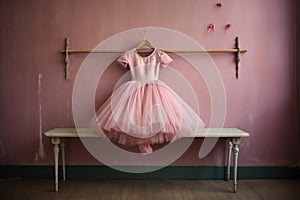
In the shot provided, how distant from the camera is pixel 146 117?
2711 millimetres

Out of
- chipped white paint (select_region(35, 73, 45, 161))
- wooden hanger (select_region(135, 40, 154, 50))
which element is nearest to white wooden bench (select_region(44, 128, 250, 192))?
chipped white paint (select_region(35, 73, 45, 161))

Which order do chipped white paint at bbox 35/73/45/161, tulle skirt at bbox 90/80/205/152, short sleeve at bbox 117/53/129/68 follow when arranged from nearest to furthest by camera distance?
tulle skirt at bbox 90/80/205/152 < short sleeve at bbox 117/53/129/68 < chipped white paint at bbox 35/73/45/161

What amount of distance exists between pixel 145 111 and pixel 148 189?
2.17 feet

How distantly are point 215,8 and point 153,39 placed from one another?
0.64m

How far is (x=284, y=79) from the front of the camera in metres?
3.14

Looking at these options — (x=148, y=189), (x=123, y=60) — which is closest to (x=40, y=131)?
(x=123, y=60)

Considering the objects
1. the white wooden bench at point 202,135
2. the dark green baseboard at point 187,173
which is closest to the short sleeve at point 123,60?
the white wooden bench at point 202,135

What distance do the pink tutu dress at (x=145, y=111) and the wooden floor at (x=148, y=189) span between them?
0.36 meters

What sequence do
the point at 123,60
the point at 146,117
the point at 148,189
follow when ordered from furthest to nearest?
1. the point at 123,60
2. the point at 148,189
3. the point at 146,117

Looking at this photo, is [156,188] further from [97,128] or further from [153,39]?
[153,39]

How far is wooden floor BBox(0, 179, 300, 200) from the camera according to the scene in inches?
105

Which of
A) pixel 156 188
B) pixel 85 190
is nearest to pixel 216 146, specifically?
pixel 156 188

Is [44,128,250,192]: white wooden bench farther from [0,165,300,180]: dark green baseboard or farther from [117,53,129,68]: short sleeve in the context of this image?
[117,53,129,68]: short sleeve

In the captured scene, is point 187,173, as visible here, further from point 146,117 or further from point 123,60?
point 123,60
